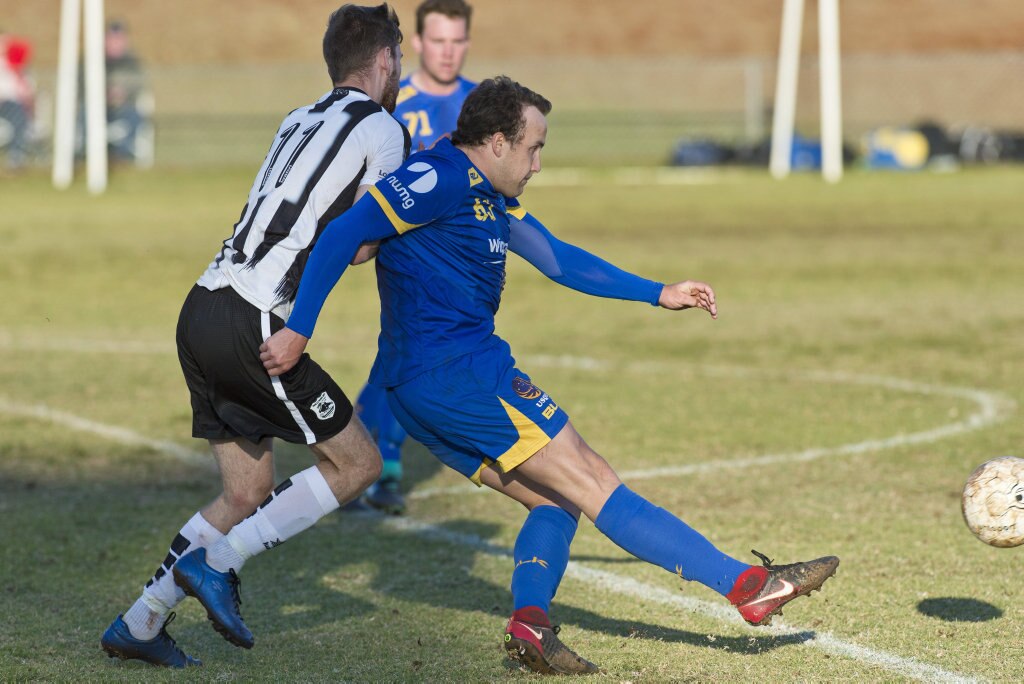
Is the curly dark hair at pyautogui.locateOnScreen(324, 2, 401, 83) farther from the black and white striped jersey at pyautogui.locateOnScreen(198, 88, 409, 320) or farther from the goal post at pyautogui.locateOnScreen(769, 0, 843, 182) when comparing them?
the goal post at pyautogui.locateOnScreen(769, 0, 843, 182)

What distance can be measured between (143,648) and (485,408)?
4.42 ft

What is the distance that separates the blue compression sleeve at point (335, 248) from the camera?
427 centimetres

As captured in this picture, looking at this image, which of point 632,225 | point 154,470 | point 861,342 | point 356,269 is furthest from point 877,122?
point 154,470

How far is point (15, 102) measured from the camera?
91.6ft

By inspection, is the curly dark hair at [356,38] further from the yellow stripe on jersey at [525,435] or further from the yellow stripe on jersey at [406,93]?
the yellow stripe on jersey at [406,93]

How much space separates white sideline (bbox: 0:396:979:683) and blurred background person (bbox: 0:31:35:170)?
20.9m

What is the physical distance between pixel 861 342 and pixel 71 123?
58.7 ft

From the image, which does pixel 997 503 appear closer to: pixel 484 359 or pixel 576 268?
pixel 576 268

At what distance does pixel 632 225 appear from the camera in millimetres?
19375

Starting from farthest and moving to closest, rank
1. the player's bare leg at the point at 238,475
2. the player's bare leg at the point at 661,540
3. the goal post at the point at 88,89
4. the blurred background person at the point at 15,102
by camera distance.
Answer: the blurred background person at the point at 15,102
the goal post at the point at 88,89
the player's bare leg at the point at 238,475
the player's bare leg at the point at 661,540

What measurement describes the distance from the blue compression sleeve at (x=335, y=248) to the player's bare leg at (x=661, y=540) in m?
0.81

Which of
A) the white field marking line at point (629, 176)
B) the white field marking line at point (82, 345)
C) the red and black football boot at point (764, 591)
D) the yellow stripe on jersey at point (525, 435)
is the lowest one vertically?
the white field marking line at point (629, 176)

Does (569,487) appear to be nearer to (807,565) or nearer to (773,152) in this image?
(807,565)

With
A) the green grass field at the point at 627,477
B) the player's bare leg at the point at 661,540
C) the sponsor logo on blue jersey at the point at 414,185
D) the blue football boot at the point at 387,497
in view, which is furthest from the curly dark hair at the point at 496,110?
the blue football boot at the point at 387,497
